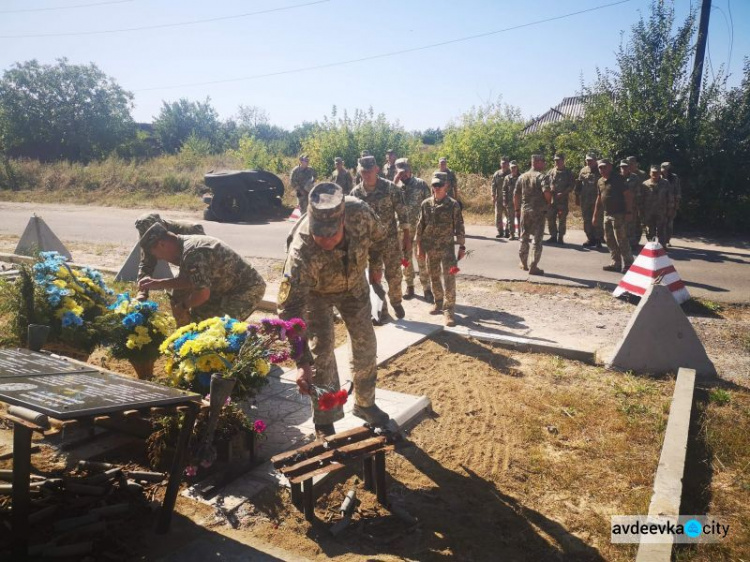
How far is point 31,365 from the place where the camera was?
333 centimetres

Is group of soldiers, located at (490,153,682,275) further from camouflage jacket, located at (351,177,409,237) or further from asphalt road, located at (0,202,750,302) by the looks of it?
camouflage jacket, located at (351,177,409,237)

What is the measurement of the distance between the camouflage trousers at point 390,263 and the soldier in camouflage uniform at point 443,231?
1.25 metres

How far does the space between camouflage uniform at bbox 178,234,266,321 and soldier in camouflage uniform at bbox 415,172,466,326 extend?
2.82 meters

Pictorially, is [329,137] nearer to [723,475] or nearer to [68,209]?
[68,209]

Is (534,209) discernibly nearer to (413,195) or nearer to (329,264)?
(413,195)

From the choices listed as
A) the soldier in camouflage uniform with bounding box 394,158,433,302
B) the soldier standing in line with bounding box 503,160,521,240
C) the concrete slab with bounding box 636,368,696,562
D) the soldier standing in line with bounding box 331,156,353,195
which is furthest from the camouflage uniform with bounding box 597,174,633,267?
the soldier standing in line with bounding box 331,156,353,195

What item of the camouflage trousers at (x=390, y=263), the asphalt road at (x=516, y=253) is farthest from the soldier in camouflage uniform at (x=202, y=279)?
the asphalt road at (x=516, y=253)

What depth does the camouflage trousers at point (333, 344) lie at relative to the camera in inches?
166

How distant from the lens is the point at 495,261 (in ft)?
37.1

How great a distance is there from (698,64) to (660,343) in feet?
41.2

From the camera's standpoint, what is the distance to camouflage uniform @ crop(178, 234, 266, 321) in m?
4.88

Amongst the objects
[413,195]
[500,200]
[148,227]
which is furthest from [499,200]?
[148,227]

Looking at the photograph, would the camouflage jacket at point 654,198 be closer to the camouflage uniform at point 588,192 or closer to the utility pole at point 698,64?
the camouflage uniform at point 588,192

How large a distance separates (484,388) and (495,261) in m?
6.24
